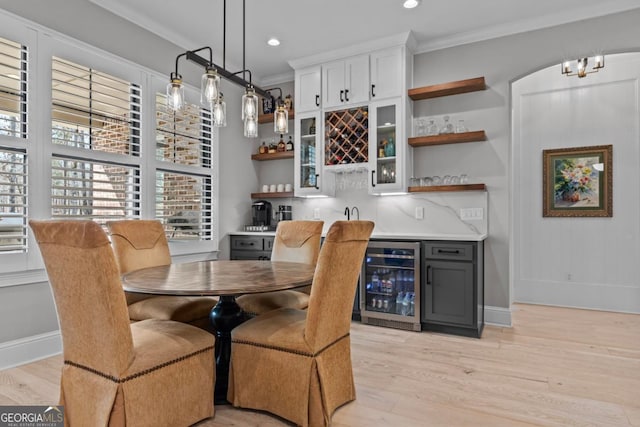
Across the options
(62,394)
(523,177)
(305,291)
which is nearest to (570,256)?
(523,177)

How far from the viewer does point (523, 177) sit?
4828mm

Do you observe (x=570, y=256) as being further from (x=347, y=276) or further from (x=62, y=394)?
(x=62, y=394)

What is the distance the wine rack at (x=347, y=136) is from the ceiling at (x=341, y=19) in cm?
72

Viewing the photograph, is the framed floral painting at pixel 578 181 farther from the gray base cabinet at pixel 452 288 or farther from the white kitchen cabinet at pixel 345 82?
the white kitchen cabinet at pixel 345 82

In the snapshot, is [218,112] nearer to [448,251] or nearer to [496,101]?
[448,251]

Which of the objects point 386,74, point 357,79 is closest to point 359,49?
point 357,79

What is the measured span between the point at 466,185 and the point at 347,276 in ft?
7.21

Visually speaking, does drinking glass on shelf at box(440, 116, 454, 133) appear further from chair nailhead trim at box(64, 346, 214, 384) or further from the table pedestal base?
chair nailhead trim at box(64, 346, 214, 384)

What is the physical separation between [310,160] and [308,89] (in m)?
0.80

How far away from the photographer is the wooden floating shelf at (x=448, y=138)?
Answer: 3713mm

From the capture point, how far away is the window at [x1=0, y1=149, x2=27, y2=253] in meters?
2.65

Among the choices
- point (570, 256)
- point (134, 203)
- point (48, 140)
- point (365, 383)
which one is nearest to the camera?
point (365, 383)

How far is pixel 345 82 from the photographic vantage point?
4211mm

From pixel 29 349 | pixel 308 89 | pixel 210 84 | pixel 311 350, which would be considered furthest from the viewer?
pixel 308 89
